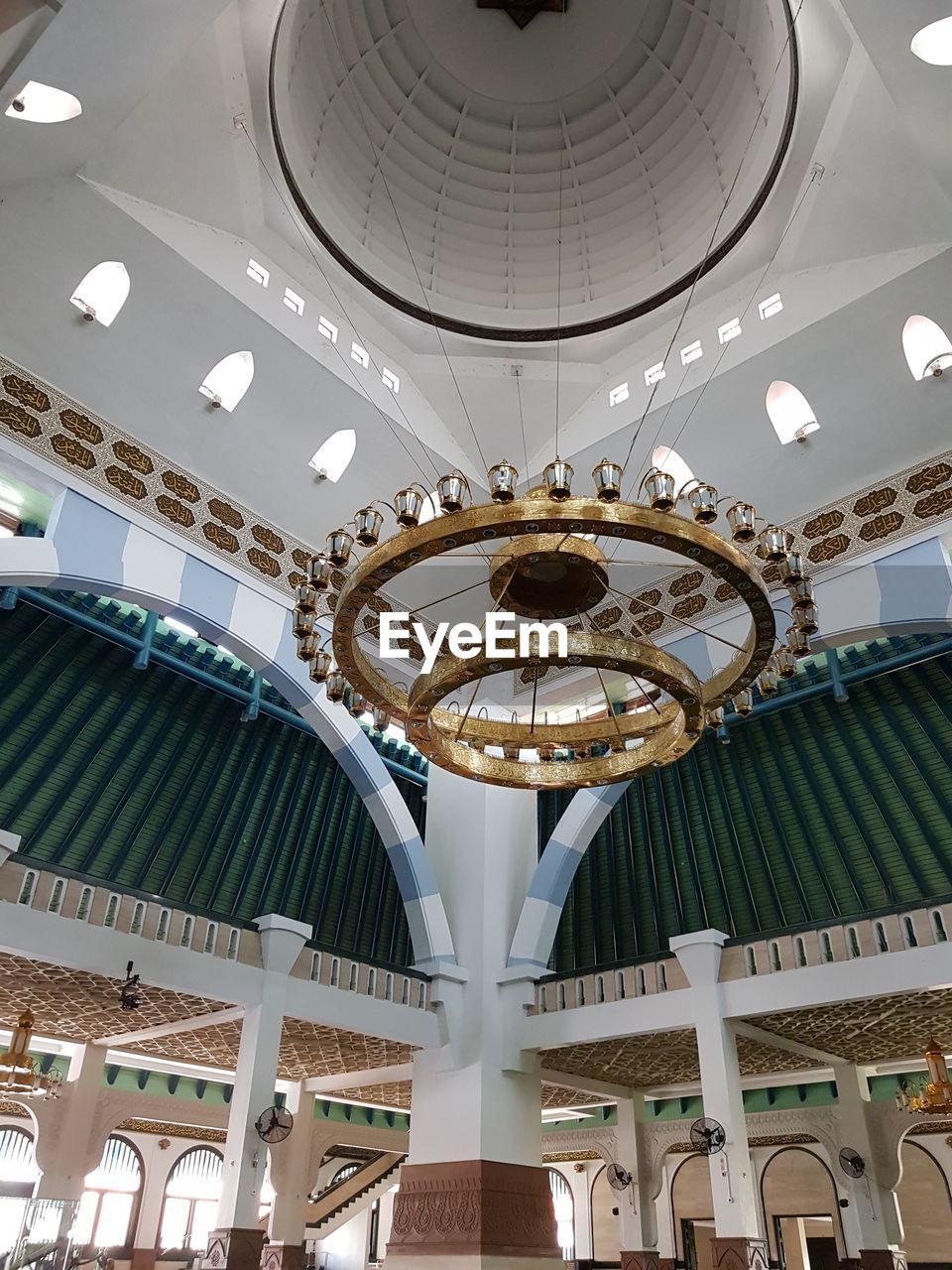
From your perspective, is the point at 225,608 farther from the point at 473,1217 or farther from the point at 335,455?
the point at 473,1217

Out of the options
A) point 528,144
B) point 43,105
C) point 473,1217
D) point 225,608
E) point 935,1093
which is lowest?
point 473,1217

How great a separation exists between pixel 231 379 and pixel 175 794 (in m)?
4.69

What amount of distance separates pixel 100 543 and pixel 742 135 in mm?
7640

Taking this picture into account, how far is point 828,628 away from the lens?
993 cm

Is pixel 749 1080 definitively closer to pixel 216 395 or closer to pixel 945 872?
pixel 945 872

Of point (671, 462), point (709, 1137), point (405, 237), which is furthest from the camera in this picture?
point (405, 237)

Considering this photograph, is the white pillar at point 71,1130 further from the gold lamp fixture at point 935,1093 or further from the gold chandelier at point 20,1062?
the gold lamp fixture at point 935,1093

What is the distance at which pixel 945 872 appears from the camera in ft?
33.2

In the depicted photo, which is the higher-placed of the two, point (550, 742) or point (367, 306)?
point (367, 306)

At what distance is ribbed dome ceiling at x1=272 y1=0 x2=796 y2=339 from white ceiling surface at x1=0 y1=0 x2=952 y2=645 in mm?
374

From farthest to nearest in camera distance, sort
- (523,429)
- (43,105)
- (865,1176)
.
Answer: (523,429) < (865,1176) < (43,105)

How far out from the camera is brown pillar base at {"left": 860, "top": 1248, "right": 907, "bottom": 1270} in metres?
10.4

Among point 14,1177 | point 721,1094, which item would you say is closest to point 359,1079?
point 721,1094

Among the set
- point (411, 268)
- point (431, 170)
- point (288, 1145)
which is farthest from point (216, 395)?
point (288, 1145)
